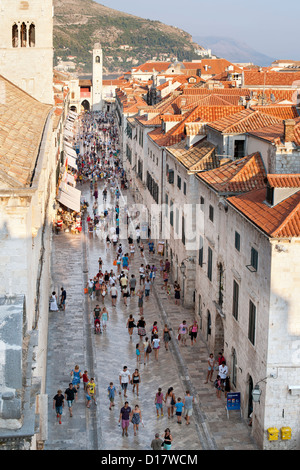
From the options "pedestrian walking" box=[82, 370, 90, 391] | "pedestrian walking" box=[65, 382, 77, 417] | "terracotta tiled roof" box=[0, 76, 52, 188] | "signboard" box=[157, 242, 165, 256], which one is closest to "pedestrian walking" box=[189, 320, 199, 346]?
"pedestrian walking" box=[82, 370, 90, 391]

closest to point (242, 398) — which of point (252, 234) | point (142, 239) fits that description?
point (252, 234)

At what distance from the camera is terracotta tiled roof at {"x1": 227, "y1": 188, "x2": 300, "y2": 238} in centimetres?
1939

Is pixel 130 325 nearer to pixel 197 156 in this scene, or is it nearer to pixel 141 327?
pixel 141 327

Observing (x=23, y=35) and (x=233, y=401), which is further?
(x=23, y=35)

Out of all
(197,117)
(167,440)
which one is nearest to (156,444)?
(167,440)

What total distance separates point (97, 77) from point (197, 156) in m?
145

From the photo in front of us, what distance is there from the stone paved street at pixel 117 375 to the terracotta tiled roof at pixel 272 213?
251 inches

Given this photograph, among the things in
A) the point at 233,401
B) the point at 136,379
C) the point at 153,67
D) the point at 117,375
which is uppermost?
the point at 153,67

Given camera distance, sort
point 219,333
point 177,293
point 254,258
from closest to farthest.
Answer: point 254,258, point 219,333, point 177,293

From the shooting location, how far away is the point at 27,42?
39281 mm

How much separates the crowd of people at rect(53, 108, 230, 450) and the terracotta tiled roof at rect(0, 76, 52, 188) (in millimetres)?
7852

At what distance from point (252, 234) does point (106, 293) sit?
15.7 metres

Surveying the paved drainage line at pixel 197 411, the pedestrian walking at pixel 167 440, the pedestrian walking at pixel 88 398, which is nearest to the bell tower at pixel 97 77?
the paved drainage line at pixel 197 411

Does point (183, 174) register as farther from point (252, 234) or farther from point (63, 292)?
point (252, 234)
